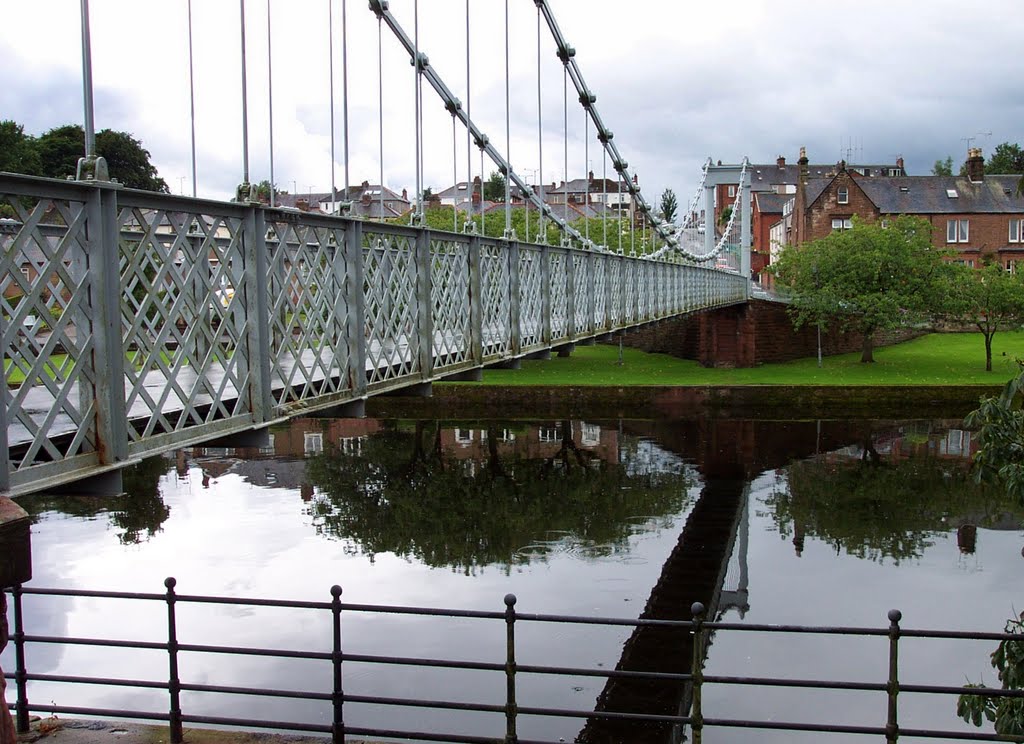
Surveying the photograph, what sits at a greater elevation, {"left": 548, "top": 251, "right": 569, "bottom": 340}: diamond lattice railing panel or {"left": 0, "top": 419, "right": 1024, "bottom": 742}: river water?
{"left": 548, "top": 251, "right": 569, "bottom": 340}: diamond lattice railing panel

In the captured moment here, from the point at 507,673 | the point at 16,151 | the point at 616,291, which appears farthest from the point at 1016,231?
the point at 16,151

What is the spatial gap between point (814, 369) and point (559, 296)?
26641 millimetres

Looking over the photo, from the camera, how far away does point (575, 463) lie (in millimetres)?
25969

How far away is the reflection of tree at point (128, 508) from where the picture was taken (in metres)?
19.4

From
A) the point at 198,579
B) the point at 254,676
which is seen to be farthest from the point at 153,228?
the point at 198,579

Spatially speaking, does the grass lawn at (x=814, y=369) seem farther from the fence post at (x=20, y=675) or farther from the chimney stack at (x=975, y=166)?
the fence post at (x=20, y=675)

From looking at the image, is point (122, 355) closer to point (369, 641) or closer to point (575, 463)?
point (369, 641)

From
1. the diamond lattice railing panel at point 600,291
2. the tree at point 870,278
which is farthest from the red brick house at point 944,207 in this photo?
the diamond lattice railing panel at point 600,291

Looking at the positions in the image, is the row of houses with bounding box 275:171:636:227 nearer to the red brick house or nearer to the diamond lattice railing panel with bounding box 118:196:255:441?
the diamond lattice railing panel with bounding box 118:196:255:441

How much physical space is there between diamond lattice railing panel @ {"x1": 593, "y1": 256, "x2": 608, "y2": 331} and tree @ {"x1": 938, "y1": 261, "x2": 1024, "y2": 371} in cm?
2192

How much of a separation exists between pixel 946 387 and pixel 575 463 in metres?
12.9

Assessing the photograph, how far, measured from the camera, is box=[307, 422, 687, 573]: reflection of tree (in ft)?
59.1

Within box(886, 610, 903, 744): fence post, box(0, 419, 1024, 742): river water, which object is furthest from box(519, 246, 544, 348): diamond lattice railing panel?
box(886, 610, 903, 744): fence post

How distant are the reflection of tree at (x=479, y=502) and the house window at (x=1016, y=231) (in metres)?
40.8
